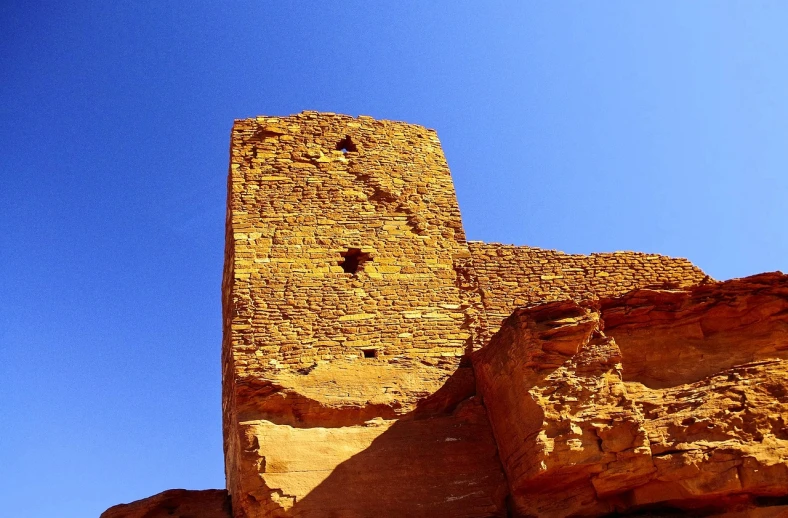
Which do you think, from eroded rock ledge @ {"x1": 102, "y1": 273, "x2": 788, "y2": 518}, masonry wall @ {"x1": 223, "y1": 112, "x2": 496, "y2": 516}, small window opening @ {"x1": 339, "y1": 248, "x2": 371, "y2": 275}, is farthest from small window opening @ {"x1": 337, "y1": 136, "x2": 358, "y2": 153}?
eroded rock ledge @ {"x1": 102, "y1": 273, "x2": 788, "y2": 518}

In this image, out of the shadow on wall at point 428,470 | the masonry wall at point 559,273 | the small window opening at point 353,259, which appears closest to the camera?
the shadow on wall at point 428,470

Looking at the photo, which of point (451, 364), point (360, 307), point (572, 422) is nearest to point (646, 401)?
point (572, 422)

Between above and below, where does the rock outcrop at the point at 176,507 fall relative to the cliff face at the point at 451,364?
below

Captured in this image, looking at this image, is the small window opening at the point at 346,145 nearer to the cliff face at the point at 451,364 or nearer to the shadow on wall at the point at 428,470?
the cliff face at the point at 451,364

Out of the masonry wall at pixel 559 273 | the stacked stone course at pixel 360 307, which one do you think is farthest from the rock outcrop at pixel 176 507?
the masonry wall at pixel 559 273

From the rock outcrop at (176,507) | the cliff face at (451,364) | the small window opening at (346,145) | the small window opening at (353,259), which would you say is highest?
the small window opening at (346,145)

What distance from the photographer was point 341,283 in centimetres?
1112

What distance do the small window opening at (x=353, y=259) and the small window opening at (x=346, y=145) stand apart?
2.06 m

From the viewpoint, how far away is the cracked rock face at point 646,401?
8531 millimetres

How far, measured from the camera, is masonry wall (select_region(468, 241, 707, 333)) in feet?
38.0

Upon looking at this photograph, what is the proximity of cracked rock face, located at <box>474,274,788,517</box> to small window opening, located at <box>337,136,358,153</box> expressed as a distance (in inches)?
169

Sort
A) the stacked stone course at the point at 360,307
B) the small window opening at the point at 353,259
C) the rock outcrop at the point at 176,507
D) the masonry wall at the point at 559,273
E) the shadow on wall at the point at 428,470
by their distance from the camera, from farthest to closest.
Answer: the masonry wall at the point at 559,273, the small window opening at the point at 353,259, the rock outcrop at the point at 176,507, the stacked stone course at the point at 360,307, the shadow on wall at the point at 428,470

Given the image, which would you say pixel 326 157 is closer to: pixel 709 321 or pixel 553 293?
pixel 553 293

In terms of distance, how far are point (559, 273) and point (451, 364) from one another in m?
2.35
